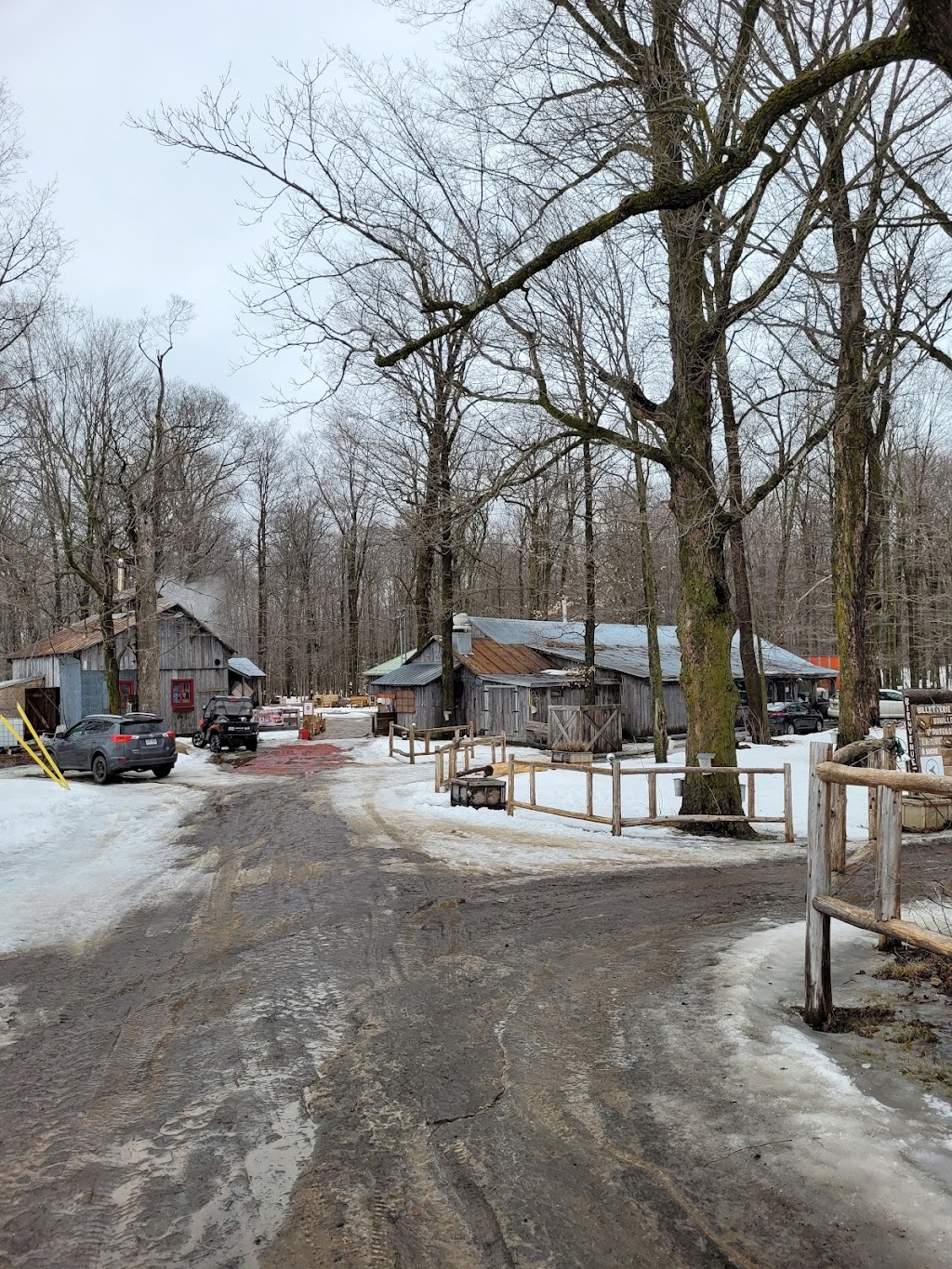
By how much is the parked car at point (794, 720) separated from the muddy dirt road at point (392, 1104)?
3060cm

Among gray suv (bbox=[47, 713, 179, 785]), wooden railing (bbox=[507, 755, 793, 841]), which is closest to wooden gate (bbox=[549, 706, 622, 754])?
gray suv (bbox=[47, 713, 179, 785])

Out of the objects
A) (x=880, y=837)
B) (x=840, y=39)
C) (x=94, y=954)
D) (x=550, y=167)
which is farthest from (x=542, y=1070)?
(x=840, y=39)

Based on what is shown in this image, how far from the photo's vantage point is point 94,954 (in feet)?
22.6

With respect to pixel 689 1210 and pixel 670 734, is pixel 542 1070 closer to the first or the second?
pixel 689 1210

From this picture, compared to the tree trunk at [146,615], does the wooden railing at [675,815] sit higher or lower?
lower

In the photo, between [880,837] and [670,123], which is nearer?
[880,837]

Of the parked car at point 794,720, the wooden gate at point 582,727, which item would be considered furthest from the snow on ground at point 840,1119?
the parked car at point 794,720

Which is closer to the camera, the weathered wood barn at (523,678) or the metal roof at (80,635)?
the weathered wood barn at (523,678)

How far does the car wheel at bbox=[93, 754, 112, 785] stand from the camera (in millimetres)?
19672

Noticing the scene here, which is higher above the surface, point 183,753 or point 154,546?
point 154,546

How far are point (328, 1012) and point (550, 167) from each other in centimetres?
819

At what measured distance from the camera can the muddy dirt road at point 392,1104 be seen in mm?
3189

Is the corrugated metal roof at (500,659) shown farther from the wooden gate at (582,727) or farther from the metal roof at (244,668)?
the metal roof at (244,668)

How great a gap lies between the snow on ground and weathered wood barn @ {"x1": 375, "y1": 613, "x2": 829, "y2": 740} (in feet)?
78.8
